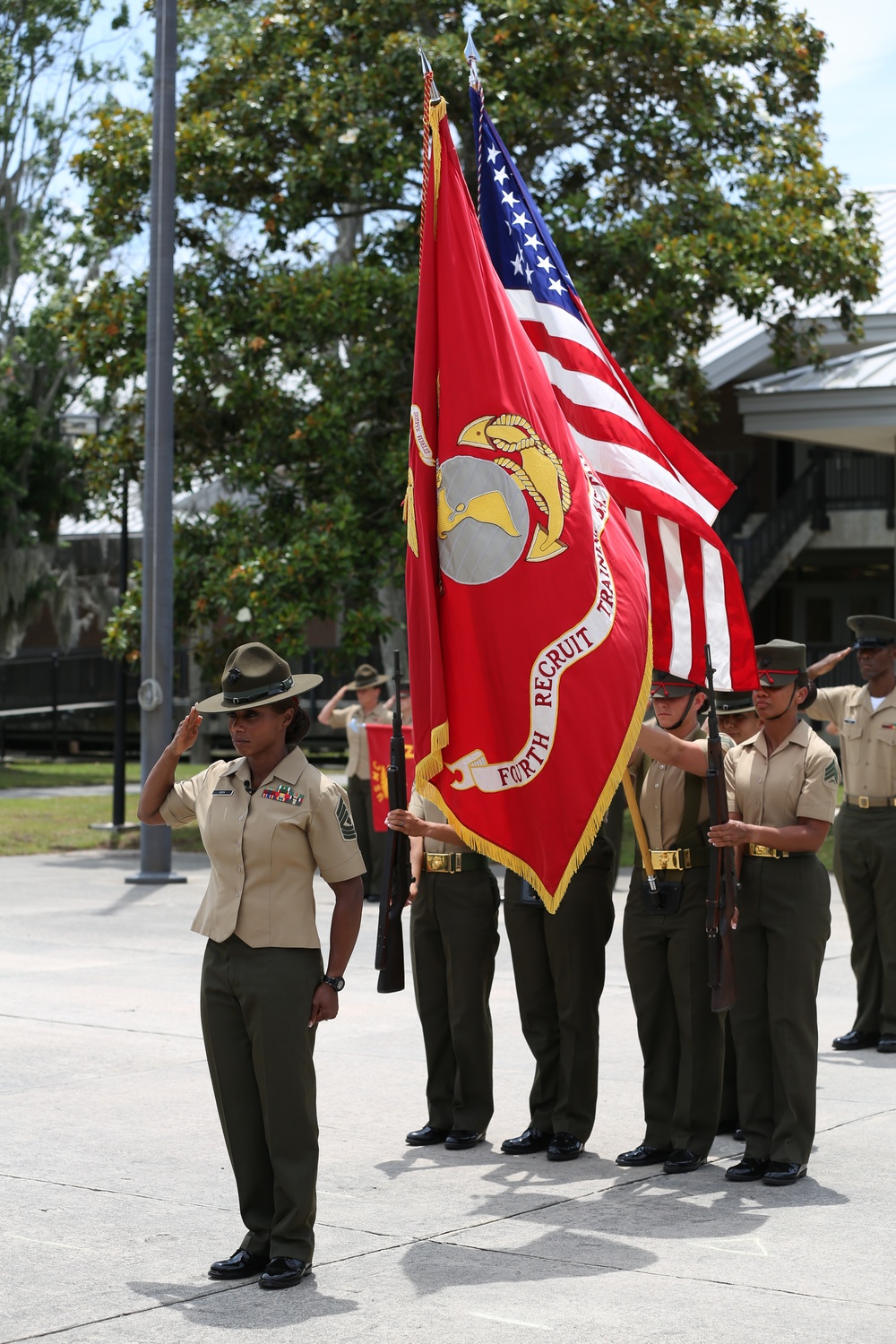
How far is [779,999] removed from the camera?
6.82m

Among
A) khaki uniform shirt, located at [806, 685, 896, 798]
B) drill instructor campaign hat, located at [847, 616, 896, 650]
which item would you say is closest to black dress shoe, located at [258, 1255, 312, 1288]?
khaki uniform shirt, located at [806, 685, 896, 798]

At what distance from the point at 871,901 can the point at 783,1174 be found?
11.8 feet

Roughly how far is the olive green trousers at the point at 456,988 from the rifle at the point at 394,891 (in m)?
0.35

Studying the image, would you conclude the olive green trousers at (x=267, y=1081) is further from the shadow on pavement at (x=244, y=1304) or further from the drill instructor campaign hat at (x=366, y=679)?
the drill instructor campaign hat at (x=366, y=679)

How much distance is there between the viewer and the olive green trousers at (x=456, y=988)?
7.34 m

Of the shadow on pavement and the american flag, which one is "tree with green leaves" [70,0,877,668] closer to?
the american flag

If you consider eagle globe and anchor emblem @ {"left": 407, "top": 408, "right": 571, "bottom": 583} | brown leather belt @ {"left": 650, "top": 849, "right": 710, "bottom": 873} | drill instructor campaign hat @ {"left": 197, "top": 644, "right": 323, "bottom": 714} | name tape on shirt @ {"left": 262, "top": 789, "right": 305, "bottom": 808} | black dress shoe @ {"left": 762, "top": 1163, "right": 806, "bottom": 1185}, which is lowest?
black dress shoe @ {"left": 762, "top": 1163, "right": 806, "bottom": 1185}

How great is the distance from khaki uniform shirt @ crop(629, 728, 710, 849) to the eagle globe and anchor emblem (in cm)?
96

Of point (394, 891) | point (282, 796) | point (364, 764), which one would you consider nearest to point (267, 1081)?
point (282, 796)

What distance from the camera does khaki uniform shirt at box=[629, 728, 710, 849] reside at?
23.0 feet

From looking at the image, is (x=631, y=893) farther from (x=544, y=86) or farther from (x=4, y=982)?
(x=544, y=86)

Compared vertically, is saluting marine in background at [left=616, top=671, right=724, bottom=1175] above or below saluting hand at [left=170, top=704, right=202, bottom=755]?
below

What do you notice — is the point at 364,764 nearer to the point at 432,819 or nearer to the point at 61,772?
the point at 432,819

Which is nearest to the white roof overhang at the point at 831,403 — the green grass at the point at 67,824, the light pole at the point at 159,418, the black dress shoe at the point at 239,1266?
the green grass at the point at 67,824
